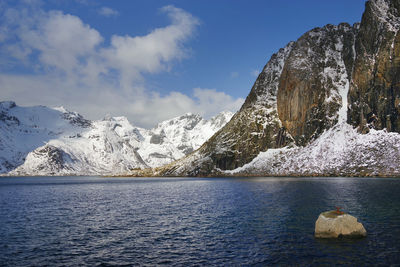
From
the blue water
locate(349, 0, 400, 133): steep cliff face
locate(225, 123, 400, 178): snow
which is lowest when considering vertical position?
the blue water

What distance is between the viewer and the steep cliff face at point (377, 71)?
158750mm

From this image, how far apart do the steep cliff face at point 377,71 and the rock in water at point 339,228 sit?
493 feet

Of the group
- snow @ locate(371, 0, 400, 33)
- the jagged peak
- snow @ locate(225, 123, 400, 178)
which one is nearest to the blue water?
snow @ locate(225, 123, 400, 178)

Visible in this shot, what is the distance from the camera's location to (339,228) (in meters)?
29.0

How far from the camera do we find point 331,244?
27.3 m

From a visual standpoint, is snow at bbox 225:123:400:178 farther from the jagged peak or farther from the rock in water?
the rock in water

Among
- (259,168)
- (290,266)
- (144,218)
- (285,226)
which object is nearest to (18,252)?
(144,218)

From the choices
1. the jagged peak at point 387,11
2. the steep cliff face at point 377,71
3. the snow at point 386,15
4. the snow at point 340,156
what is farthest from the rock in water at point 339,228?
the jagged peak at point 387,11

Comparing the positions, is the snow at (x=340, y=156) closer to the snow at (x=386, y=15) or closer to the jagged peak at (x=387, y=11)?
the snow at (x=386, y=15)

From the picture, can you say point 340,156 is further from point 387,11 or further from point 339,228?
point 339,228

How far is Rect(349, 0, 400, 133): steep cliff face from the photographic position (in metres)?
159

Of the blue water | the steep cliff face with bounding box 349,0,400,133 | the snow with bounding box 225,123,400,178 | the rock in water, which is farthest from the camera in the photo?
the steep cliff face with bounding box 349,0,400,133

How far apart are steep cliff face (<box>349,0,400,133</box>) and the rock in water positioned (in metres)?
150

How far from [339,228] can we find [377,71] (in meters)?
172
